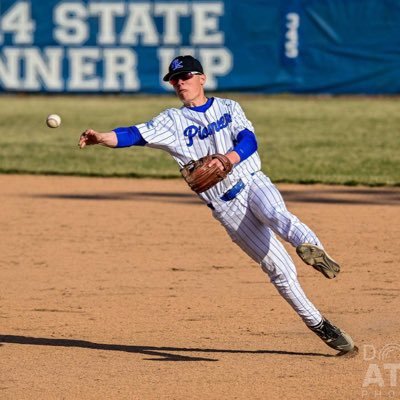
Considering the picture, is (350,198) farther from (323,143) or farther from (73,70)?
(73,70)

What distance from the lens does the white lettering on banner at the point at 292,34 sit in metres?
22.1

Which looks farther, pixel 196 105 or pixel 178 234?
pixel 178 234

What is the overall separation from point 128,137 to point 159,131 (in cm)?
20

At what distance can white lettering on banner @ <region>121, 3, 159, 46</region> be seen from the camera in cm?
2238

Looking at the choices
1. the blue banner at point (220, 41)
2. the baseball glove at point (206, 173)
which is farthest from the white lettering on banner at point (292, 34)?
the baseball glove at point (206, 173)

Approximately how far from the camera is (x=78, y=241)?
10492 millimetres

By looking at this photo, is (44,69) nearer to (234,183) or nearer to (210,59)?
(210,59)

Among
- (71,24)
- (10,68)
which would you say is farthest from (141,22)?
(10,68)

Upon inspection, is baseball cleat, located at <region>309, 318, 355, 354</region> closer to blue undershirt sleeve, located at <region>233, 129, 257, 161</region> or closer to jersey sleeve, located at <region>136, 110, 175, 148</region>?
blue undershirt sleeve, located at <region>233, 129, 257, 161</region>

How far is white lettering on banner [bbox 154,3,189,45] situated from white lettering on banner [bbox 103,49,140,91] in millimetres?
815

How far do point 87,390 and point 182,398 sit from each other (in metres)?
0.55

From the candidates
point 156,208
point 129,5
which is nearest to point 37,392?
point 156,208

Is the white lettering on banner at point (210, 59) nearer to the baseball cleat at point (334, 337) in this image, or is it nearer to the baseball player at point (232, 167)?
the baseball player at point (232, 167)

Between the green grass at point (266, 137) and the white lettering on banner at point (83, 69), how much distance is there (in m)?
0.36
